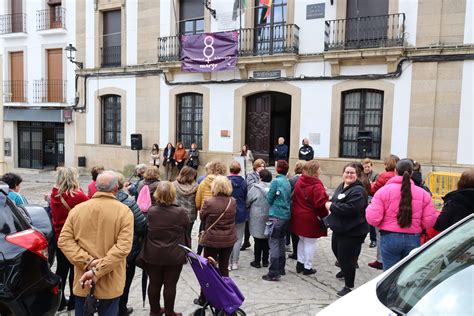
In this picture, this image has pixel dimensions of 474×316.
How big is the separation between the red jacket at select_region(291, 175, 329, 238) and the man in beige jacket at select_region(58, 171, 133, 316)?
2.85 metres

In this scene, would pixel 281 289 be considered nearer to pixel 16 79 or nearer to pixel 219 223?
pixel 219 223

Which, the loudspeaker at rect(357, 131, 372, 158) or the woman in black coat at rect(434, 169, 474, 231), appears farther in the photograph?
the loudspeaker at rect(357, 131, 372, 158)

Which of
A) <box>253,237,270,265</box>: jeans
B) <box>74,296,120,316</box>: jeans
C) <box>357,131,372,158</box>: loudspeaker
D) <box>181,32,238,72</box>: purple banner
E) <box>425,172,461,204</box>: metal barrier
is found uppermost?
<box>181,32,238,72</box>: purple banner

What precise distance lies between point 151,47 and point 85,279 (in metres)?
14.2

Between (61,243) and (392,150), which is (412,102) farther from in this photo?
(61,243)

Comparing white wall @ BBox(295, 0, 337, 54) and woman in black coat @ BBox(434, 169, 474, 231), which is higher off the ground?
white wall @ BBox(295, 0, 337, 54)

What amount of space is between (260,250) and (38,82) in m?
16.8

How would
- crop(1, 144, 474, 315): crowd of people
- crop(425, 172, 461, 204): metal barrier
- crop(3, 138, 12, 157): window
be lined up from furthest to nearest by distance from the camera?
crop(3, 138, 12, 157): window < crop(425, 172, 461, 204): metal barrier < crop(1, 144, 474, 315): crowd of people

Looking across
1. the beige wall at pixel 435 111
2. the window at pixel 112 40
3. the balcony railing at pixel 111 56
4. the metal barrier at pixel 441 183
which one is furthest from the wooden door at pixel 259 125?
the window at pixel 112 40

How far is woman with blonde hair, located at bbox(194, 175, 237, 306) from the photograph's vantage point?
4.83 metres

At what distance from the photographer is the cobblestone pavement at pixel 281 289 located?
4.72 m

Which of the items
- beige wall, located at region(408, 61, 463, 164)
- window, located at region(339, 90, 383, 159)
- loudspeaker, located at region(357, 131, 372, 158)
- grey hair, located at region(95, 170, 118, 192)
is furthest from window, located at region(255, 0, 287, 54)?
grey hair, located at region(95, 170, 118, 192)

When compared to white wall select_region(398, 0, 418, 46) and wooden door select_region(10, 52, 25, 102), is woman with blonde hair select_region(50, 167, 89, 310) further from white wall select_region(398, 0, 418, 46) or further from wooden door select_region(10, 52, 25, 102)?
wooden door select_region(10, 52, 25, 102)

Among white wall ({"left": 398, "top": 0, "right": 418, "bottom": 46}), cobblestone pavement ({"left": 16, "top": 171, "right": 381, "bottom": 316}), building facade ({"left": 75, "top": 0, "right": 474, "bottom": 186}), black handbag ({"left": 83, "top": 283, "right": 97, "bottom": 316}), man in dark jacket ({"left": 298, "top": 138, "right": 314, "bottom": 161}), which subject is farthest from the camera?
man in dark jacket ({"left": 298, "top": 138, "right": 314, "bottom": 161})
